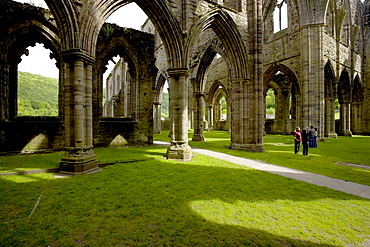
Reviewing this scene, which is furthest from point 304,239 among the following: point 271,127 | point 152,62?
point 271,127

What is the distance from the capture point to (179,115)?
24.9 ft

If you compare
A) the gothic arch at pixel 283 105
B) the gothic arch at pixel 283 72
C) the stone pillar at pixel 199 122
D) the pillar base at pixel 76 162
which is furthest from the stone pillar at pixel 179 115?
the gothic arch at pixel 283 105

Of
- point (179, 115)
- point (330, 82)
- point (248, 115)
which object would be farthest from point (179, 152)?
point (330, 82)

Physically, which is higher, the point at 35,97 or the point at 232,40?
the point at 35,97

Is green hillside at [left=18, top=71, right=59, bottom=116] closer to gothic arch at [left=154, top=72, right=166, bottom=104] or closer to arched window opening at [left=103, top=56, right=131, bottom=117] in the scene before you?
arched window opening at [left=103, top=56, right=131, bottom=117]

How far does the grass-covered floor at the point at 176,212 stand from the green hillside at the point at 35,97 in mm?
30034

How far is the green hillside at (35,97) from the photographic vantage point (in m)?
29.1

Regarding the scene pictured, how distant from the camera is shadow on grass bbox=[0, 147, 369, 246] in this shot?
2389mm

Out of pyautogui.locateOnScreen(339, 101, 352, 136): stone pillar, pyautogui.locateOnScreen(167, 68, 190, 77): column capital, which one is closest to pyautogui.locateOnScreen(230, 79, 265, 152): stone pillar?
pyautogui.locateOnScreen(167, 68, 190, 77): column capital

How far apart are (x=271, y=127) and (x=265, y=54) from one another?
904 cm

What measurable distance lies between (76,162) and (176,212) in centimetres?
375

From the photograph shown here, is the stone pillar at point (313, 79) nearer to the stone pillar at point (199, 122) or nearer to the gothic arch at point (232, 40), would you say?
the gothic arch at point (232, 40)

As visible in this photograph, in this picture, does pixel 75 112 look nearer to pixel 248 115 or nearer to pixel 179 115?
pixel 179 115

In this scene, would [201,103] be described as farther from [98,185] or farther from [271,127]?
[271,127]
